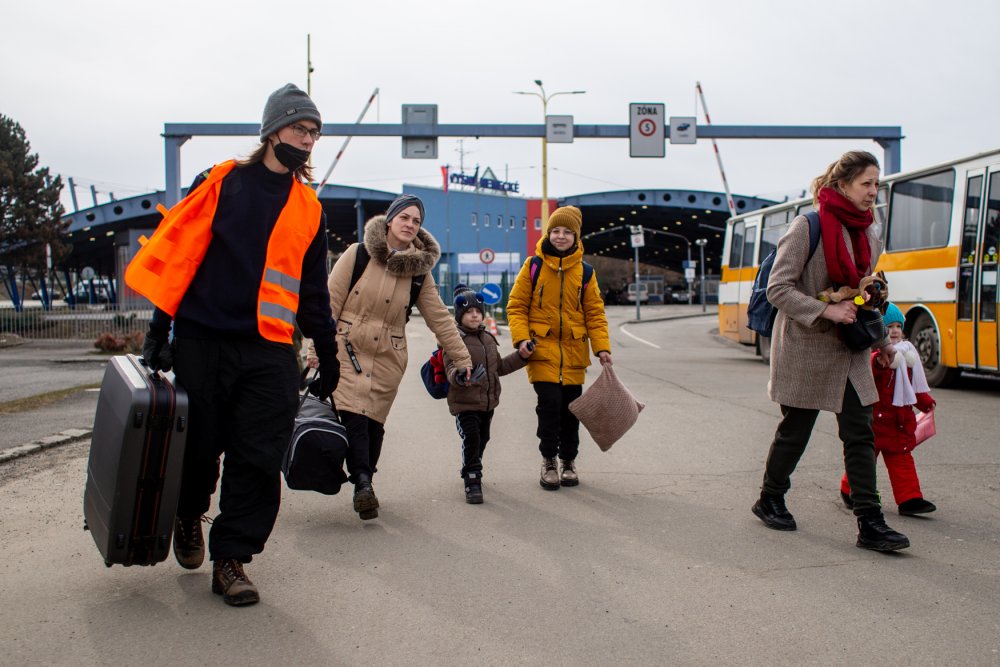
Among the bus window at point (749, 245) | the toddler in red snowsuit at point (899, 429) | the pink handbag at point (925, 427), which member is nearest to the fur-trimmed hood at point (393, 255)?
the toddler in red snowsuit at point (899, 429)

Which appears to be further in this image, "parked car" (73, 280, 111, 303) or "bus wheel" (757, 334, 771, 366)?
"parked car" (73, 280, 111, 303)

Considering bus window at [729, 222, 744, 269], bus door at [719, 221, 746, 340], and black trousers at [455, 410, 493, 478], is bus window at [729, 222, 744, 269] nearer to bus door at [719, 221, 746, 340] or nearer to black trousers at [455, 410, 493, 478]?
bus door at [719, 221, 746, 340]

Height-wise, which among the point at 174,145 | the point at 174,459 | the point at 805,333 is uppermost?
the point at 174,145

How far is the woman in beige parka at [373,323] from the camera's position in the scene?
500cm

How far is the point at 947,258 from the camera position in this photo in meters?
11.9

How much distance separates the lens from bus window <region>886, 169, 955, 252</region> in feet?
39.5

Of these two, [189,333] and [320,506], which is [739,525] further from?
[189,333]

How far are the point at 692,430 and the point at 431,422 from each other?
8.14 feet

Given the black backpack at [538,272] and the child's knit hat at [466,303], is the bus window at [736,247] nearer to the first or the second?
the black backpack at [538,272]

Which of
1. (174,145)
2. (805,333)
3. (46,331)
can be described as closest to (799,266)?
(805,333)

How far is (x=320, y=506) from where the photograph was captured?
5.38 meters

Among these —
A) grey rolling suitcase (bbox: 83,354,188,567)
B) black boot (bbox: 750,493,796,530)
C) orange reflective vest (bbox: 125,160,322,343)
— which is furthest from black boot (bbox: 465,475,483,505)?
grey rolling suitcase (bbox: 83,354,188,567)

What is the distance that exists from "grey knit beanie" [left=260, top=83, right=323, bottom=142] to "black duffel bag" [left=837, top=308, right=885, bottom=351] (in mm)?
2630

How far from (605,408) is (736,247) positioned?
15101mm
